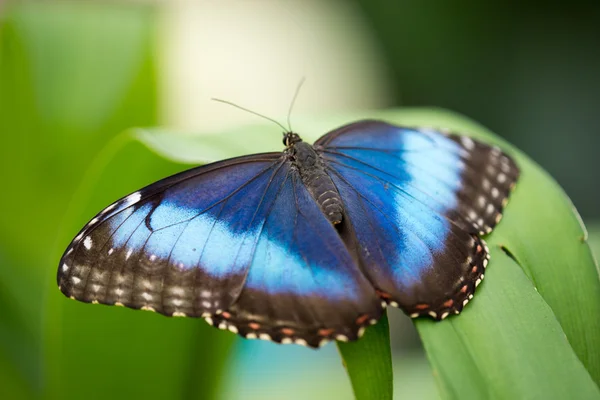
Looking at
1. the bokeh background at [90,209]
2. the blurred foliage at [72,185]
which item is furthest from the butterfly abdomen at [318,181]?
the blurred foliage at [72,185]

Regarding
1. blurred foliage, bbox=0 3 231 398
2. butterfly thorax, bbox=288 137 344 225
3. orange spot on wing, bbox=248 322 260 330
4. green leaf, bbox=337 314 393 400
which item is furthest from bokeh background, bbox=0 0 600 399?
green leaf, bbox=337 314 393 400

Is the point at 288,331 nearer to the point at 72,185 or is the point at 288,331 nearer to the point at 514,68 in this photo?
the point at 72,185

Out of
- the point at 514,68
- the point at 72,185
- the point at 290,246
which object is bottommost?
the point at 72,185

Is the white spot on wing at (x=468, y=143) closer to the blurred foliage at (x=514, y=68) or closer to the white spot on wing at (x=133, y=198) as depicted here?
Result: the white spot on wing at (x=133, y=198)

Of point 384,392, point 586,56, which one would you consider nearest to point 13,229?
point 384,392

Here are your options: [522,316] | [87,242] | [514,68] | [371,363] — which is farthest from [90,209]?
[514,68]

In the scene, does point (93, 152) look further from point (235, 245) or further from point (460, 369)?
point (460, 369)

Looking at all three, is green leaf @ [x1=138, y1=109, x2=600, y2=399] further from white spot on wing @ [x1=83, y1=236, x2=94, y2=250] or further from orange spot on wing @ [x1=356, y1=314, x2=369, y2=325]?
white spot on wing @ [x1=83, y1=236, x2=94, y2=250]
